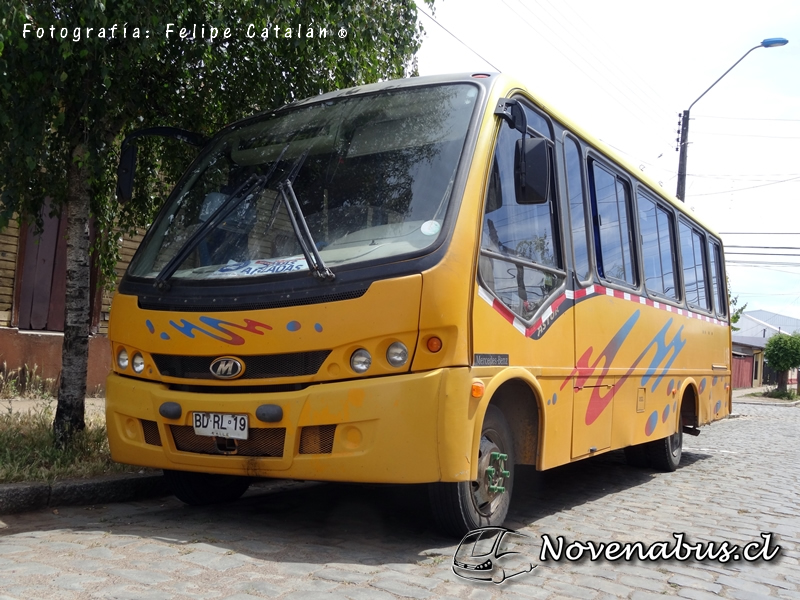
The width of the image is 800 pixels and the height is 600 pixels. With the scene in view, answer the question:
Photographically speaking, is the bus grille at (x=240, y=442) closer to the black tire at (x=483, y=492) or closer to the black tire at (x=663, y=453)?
the black tire at (x=483, y=492)

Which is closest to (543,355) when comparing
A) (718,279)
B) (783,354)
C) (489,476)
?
(489,476)

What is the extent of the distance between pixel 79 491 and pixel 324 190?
8.75ft

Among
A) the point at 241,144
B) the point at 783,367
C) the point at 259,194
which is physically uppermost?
the point at 241,144

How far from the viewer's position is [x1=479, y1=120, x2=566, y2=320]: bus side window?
5.18 meters

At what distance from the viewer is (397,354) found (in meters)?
4.61

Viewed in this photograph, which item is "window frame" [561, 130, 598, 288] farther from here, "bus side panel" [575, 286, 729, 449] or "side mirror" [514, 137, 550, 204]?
"side mirror" [514, 137, 550, 204]

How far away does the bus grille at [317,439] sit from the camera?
470 centimetres

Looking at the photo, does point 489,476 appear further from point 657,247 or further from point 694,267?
point 694,267

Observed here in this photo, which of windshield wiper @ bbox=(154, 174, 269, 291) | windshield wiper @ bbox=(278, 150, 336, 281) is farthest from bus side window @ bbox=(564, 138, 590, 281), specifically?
windshield wiper @ bbox=(154, 174, 269, 291)

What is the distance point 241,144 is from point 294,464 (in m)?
2.50

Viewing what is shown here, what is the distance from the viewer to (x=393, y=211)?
5.00 meters

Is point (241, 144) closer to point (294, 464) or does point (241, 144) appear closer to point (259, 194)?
point (259, 194)

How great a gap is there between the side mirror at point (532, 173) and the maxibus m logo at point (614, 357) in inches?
59.3

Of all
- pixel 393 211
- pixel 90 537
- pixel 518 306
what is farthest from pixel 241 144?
pixel 90 537
